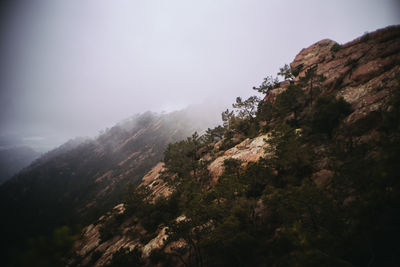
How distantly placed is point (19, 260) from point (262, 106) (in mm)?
36167

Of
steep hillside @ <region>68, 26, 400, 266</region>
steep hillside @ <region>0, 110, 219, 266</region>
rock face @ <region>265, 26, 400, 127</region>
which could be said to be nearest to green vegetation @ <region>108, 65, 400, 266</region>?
steep hillside @ <region>68, 26, 400, 266</region>

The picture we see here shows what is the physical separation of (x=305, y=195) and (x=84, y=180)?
177 m

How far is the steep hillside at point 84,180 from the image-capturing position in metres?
88.9

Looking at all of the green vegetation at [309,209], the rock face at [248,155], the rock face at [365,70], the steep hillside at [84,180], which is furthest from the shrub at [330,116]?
the steep hillside at [84,180]

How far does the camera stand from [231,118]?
3859 centimetres

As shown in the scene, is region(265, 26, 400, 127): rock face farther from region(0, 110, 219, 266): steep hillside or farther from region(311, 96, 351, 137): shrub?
region(0, 110, 219, 266): steep hillside

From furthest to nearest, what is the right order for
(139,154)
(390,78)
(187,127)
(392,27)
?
(187,127), (139,154), (392,27), (390,78)

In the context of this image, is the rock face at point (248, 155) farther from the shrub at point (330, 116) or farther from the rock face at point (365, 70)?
the rock face at point (365, 70)

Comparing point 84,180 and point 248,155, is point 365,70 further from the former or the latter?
point 84,180

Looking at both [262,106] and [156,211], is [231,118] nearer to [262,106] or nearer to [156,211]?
[262,106]

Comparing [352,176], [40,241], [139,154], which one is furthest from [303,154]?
[139,154]

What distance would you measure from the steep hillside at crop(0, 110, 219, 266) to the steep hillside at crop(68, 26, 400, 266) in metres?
67.9

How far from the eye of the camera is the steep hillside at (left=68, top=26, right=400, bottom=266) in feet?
23.4

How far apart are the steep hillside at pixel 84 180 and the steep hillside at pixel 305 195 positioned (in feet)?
223
